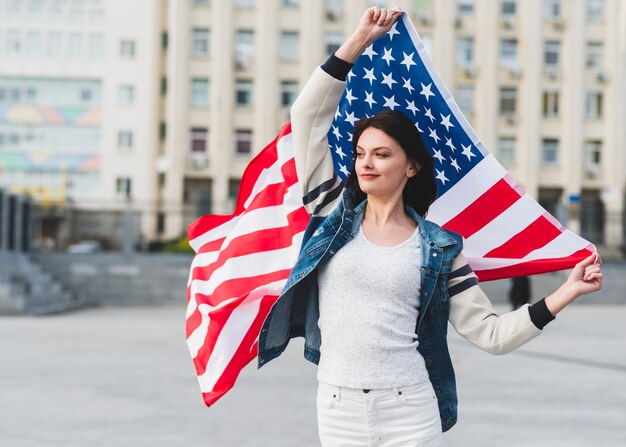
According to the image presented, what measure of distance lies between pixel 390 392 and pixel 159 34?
56.6 m

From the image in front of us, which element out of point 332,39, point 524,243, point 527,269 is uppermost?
point 332,39

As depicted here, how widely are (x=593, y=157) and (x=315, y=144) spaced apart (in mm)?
54311

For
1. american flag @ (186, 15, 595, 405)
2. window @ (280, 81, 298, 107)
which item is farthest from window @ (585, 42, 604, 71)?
american flag @ (186, 15, 595, 405)

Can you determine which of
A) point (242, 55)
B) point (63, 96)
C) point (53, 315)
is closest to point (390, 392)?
point (53, 315)

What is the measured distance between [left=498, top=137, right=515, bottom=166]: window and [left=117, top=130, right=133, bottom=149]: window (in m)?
23.1

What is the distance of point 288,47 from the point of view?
54312mm

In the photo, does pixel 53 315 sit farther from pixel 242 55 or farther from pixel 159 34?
pixel 159 34

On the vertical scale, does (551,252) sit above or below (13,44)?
below

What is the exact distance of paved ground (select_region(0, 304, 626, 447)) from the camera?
7.32 m

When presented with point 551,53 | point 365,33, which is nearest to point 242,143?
point 551,53

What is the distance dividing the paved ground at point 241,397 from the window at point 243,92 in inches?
1521

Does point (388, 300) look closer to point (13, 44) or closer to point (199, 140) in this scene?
point (199, 140)

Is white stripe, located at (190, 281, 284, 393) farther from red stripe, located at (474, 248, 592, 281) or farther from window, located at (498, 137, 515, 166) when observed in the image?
window, located at (498, 137, 515, 166)

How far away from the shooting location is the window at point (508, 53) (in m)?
55.1
